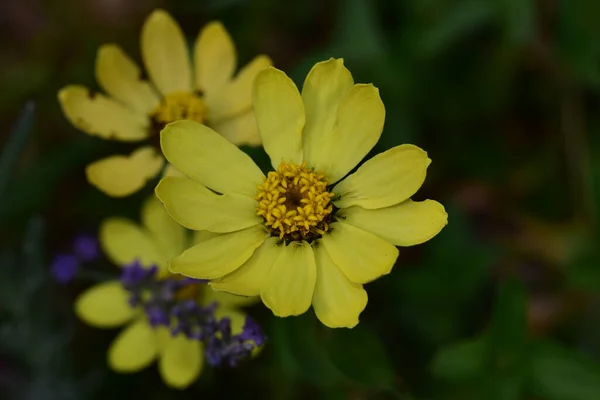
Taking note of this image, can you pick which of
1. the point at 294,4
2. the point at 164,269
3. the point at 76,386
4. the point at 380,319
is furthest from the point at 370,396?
the point at 294,4

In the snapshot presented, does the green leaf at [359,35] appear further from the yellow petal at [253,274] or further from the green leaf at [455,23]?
the yellow petal at [253,274]

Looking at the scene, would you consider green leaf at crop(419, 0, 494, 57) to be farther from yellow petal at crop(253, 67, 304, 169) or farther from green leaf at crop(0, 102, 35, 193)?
green leaf at crop(0, 102, 35, 193)

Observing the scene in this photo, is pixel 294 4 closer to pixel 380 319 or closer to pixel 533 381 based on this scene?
pixel 380 319

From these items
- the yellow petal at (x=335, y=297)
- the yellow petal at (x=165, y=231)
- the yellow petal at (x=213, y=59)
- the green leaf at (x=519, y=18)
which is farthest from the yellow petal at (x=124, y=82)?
the green leaf at (x=519, y=18)

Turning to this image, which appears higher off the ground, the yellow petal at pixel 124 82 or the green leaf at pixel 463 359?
A: the yellow petal at pixel 124 82

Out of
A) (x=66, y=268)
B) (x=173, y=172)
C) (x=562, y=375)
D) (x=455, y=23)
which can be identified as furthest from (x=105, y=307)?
(x=455, y=23)

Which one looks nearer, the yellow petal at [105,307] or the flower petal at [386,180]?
the flower petal at [386,180]

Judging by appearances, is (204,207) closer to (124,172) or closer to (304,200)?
(304,200)

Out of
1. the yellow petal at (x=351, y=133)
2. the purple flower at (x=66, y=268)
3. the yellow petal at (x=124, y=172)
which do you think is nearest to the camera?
the yellow petal at (x=351, y=133)
